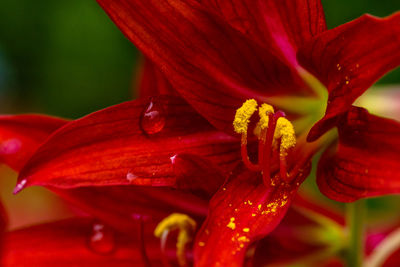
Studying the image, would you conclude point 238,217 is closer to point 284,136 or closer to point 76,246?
point 284,136

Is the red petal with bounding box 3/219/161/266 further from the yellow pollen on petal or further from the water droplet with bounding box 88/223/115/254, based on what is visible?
the yellow pollen on petal

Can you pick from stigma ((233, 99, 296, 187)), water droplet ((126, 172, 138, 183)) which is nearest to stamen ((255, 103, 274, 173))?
stigma ((233, 99, 296, 187))

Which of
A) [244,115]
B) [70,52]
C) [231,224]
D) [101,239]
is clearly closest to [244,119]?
[244,115]

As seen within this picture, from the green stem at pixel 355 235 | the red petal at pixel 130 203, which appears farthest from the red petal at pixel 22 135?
the green stem at pixel 355 235

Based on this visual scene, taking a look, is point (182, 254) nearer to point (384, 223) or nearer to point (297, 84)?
point (297, 84)

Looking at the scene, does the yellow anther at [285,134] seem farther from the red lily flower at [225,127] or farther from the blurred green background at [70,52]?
the blurred green background at [70,52]

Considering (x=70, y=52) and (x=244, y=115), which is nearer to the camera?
(x=244, y=115)
